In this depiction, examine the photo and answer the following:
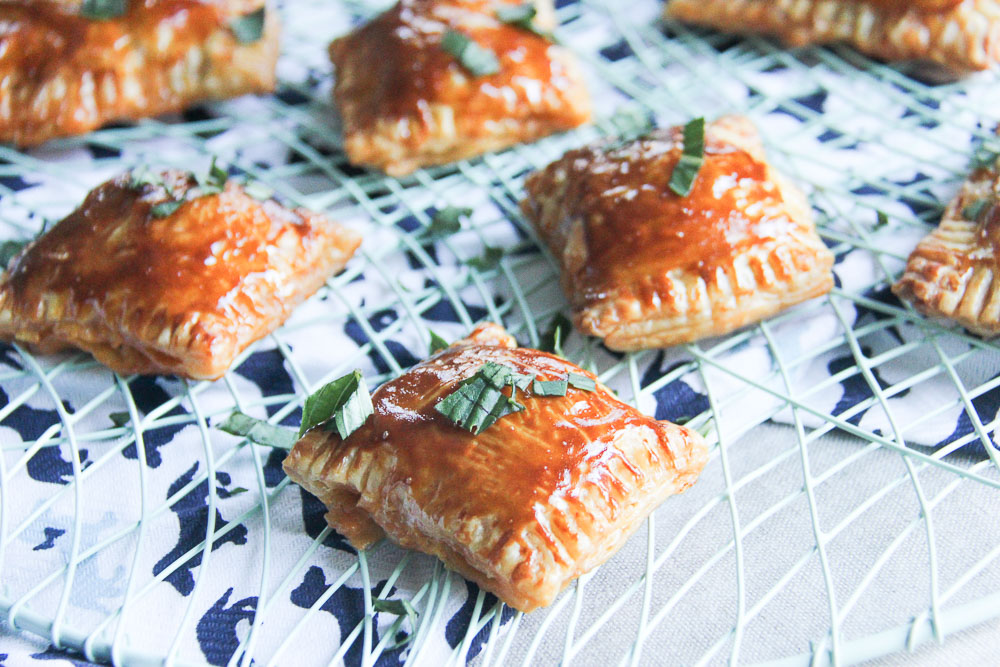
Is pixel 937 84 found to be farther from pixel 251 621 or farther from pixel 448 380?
pixel 251 621

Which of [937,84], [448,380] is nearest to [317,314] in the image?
[448,380]

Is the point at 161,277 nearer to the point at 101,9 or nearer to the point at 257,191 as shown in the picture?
the point at 257,191

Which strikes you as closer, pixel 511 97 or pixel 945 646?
pixel 945 646

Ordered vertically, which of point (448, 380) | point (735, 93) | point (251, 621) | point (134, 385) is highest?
point (735, 93)

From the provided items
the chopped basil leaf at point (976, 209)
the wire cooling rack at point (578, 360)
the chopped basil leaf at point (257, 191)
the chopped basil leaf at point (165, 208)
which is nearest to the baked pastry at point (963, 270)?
the chopped basil leaf at point (976, 209)

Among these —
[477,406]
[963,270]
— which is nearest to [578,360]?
[477,406]

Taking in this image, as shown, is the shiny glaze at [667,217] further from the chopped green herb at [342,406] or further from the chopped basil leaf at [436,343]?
the chopped green herb at [342,406]

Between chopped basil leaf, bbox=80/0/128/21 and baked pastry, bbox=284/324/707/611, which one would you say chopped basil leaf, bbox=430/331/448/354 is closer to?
Answer: baked pastry, bbox=284/324/707/611

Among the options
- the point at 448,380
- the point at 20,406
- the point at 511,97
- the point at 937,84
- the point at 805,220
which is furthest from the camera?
the point at 937,84
